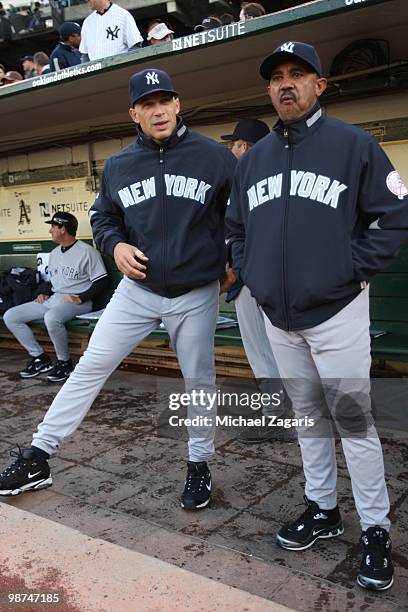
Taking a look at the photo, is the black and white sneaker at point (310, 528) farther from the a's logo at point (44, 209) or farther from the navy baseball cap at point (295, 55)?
the a's logo at point (44, 209)

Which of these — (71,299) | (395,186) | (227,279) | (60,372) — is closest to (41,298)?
(71,299)

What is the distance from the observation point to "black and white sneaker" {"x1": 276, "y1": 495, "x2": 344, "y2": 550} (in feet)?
7.95

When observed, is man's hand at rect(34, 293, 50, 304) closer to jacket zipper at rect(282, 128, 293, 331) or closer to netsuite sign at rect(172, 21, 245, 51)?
netsuite sign at rect(172, 21, 245, 51)

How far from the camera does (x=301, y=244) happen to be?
2.09m

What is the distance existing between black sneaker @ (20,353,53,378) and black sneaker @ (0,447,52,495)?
2.64 metres

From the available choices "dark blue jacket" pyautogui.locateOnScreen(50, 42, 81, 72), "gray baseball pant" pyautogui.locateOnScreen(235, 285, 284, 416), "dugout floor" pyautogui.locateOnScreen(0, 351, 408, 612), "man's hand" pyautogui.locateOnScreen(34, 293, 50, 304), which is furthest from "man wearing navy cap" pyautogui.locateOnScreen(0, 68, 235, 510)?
"dark blue jacket" pyautogui.locateOnScreen(50, 42, 81, 72)

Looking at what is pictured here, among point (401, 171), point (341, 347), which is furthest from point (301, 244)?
point (401, 171)

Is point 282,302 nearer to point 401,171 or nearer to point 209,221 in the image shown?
point 209,221

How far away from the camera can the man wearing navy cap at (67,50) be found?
18.7 feet

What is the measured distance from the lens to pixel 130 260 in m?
2.60

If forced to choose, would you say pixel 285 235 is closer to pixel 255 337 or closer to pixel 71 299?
pixel 255 337

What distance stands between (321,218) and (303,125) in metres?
0.34

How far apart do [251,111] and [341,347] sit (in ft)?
11.2

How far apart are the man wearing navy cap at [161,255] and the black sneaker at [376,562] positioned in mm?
876
